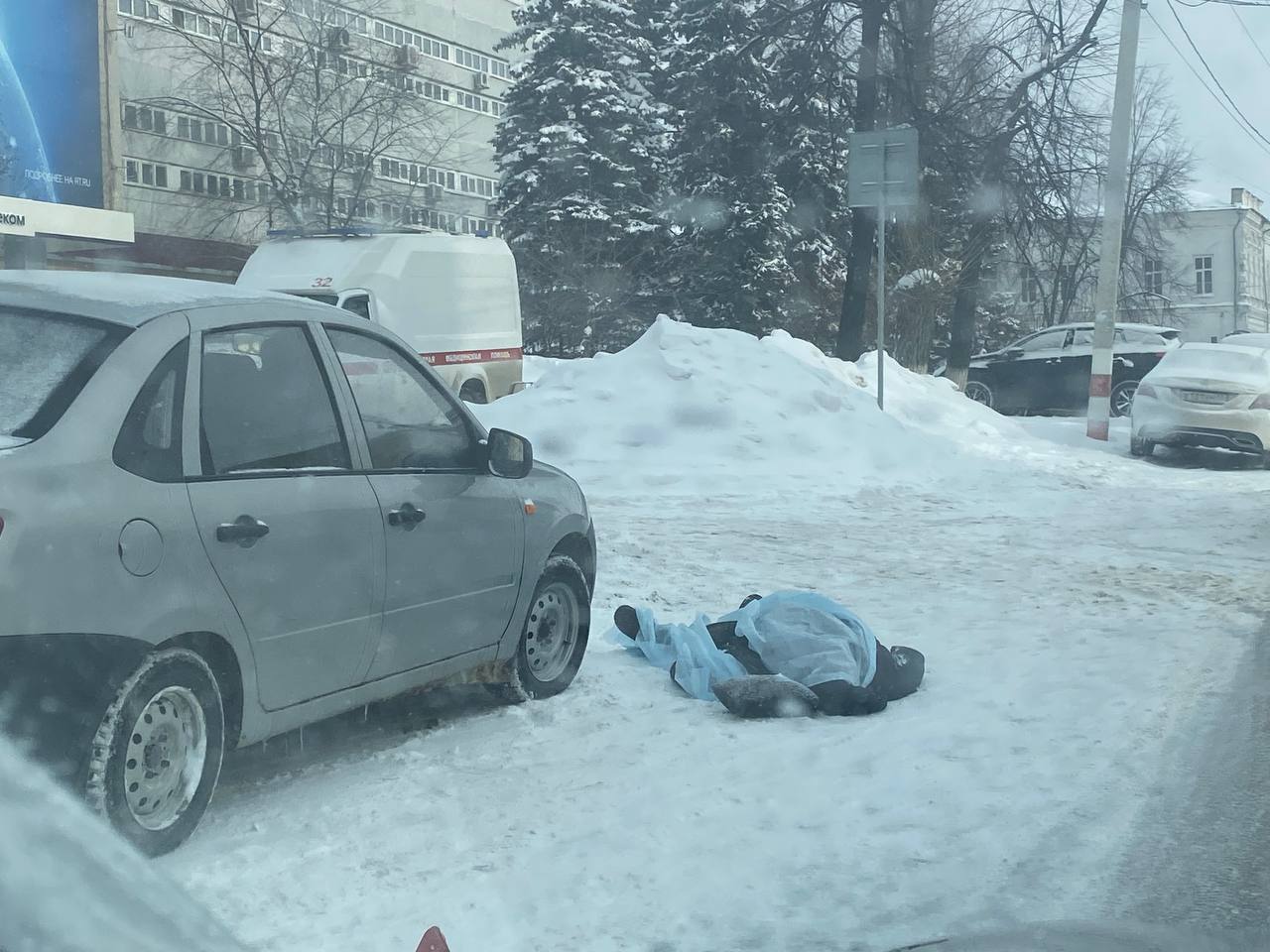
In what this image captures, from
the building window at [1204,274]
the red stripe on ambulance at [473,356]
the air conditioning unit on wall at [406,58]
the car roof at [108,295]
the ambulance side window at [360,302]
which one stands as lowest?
the red stripe on ambulance at [473,356]

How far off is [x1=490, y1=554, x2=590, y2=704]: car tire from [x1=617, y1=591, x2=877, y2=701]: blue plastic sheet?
0.45 m

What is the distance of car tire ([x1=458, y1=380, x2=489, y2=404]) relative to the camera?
66.5 feet

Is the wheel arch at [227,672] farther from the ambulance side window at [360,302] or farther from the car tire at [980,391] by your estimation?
the car tire at [980,391]

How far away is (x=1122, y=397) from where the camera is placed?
25.5 metres

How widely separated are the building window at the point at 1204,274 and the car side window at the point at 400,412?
259 ft

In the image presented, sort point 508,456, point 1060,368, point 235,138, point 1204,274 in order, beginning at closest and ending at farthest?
1. point 508,456
2. point 1060,368
3. point 235,138
4. point 1204,274

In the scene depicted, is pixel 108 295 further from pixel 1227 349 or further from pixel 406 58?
pixel 406 58

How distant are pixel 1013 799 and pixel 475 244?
1698 centimetres

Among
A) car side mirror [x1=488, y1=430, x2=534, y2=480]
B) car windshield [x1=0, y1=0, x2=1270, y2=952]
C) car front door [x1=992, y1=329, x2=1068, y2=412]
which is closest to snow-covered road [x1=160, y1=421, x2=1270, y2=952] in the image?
car windshield [x1=0, y1=0, x2=1270, y2=952]

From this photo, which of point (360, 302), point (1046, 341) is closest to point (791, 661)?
point (360, 302)

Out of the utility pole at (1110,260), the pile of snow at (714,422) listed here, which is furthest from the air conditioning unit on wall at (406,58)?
the pile of snow at (714,422)

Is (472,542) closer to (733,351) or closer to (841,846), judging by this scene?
(841,846)

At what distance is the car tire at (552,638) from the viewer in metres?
5.72

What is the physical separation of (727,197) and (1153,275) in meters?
27.3
